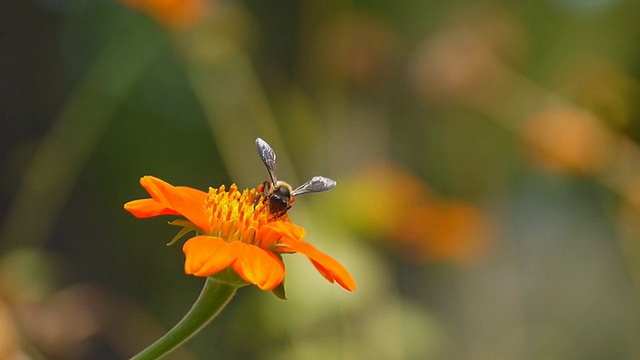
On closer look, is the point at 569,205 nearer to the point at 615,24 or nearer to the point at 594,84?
the point at 615,24

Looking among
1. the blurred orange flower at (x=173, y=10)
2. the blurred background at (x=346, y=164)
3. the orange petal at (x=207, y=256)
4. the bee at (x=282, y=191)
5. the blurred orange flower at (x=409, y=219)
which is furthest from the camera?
the blurred orange flower at (x=409, y=219)

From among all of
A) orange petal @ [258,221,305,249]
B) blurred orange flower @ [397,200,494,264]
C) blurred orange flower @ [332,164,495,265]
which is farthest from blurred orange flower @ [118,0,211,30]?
orange petal @ [258,221,305,249]

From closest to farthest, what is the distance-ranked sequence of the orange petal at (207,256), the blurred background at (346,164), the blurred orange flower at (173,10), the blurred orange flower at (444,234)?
the orange petal at (207,256), the blurred orange flower at (173,10), the blurred background at (346,164), the blurred orange flower at (444,234)

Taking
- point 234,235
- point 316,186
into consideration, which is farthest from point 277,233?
point 316,186

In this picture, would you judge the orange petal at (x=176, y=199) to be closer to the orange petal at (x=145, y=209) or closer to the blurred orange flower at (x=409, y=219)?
the orange petal at (x=145, y=209)

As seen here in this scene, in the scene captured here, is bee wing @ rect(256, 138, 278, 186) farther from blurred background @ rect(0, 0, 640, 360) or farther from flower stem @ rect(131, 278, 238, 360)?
blurred background @ rect(0, 0, 640, 360)

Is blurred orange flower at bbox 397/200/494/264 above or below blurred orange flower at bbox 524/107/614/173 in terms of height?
below

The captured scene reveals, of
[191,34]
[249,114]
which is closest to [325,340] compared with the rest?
[249,114]

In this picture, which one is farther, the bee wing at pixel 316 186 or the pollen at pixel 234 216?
the bee wing at pixel 316 186

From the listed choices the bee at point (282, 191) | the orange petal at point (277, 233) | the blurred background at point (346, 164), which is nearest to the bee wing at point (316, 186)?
the bee at point (282, 191)
